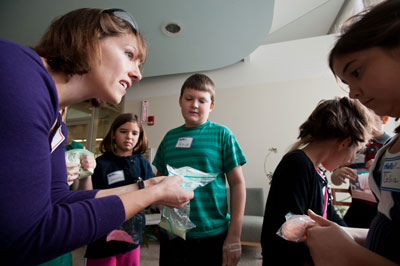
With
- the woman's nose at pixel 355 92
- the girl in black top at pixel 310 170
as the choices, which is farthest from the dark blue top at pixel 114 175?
the woman's nose at pixel 355 92

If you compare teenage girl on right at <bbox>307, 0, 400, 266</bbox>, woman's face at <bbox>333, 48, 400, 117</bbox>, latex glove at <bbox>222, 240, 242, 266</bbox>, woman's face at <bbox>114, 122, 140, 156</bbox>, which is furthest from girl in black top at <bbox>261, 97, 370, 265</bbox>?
woman's face at <bbox>114, 122, 140, 156</bbox>

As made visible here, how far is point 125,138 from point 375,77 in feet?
5.86

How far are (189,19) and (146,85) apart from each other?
7.41ft

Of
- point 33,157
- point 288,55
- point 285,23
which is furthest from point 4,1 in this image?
point 285,23

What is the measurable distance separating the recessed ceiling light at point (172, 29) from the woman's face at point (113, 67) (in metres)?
2.59

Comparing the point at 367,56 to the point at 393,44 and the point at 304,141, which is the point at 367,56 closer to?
the point at 393,44

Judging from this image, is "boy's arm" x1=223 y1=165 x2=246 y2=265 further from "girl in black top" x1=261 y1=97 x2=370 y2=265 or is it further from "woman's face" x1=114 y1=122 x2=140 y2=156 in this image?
"woman's face" x1=114 y1=122 x2=140 y2=156

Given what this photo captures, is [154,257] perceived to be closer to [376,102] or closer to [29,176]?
[29,176]

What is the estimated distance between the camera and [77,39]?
66 centimetres

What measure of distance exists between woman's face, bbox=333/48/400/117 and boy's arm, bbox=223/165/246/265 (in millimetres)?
730

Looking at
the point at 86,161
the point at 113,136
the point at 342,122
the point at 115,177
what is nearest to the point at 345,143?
the point at 342,122

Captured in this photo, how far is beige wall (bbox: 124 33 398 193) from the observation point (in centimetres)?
371

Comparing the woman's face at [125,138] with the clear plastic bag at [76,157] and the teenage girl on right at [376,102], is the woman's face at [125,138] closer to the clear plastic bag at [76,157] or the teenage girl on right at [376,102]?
the clear plastic bag at [76,157]

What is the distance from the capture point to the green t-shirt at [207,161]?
1122mm
